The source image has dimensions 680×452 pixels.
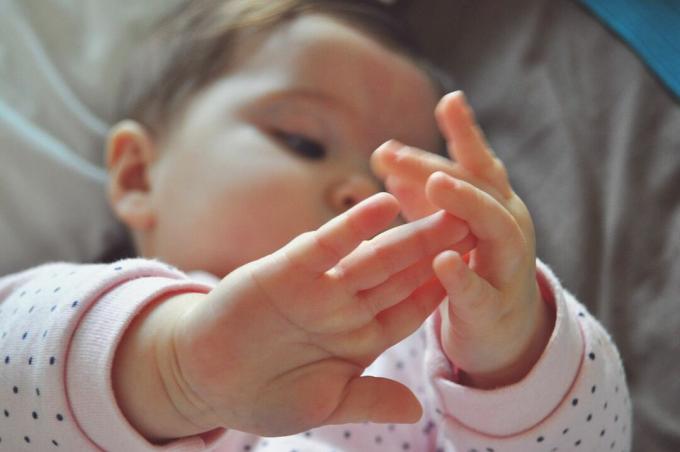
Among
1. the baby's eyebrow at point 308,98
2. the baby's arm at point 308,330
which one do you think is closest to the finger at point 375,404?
the baby's arm at point 308,330

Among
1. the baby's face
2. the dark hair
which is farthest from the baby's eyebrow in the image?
the dark hair

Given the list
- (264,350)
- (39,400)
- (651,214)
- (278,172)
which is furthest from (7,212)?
(651,214)

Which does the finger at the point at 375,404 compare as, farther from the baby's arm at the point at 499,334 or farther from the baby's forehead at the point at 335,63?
the baby's forehead at the point at 335,63

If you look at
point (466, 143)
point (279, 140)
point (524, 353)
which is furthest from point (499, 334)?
point (279, 140)

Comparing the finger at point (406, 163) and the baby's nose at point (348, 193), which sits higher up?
the finger at point (406, 163)

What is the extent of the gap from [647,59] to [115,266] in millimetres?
703

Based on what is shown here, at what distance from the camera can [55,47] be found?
118 cm

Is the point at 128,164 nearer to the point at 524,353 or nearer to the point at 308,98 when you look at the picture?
the point at 308,98

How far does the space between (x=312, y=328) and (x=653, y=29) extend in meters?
0.69

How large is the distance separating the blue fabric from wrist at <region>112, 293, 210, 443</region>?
26.1 inches

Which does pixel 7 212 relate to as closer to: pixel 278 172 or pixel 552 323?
pixel 278 172

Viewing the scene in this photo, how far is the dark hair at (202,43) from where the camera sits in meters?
1.10

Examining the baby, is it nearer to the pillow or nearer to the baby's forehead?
the baby's forehead

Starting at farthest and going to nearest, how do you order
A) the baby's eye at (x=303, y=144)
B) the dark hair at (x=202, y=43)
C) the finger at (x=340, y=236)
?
the dark hair at (x=202, y=43)
the baby's eye at (x=303, y=144)
the finger at (x=340, y=236)
